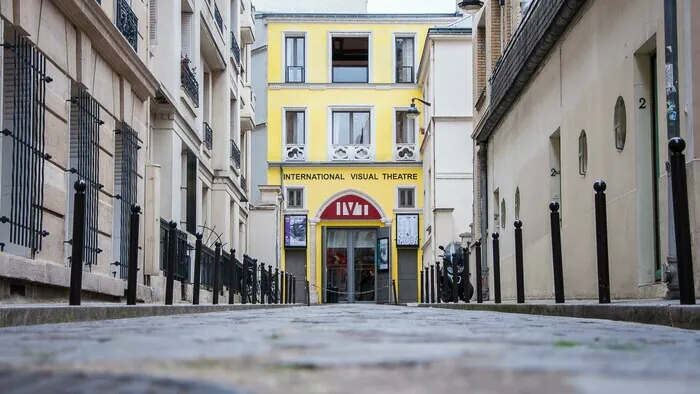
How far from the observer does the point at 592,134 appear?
13664 mm

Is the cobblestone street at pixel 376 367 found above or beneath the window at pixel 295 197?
beneath

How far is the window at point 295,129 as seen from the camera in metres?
44.7

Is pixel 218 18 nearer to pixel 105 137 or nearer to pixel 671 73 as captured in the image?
pixel 105 137

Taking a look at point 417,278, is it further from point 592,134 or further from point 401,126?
point 592,134

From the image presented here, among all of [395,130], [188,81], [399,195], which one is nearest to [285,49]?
[395,130]

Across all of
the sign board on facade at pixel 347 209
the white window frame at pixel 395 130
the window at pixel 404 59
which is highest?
the window at pixel 404 59

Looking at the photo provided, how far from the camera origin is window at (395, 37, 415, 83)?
44.7m

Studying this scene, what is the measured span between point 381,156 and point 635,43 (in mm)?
33225

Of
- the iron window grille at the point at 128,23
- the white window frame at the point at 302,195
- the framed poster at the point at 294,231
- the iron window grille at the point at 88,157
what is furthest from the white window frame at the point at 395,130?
the iron window grille at the point at 88,157

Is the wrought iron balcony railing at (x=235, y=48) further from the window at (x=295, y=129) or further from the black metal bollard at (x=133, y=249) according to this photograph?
the black metal bollard at (x=133, y=249)

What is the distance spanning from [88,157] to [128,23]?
3.39 m

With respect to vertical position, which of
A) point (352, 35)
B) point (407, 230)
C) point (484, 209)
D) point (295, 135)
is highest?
point (352, 35)

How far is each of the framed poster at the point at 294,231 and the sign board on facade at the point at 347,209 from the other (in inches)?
41.5

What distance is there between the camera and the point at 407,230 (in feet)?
144
